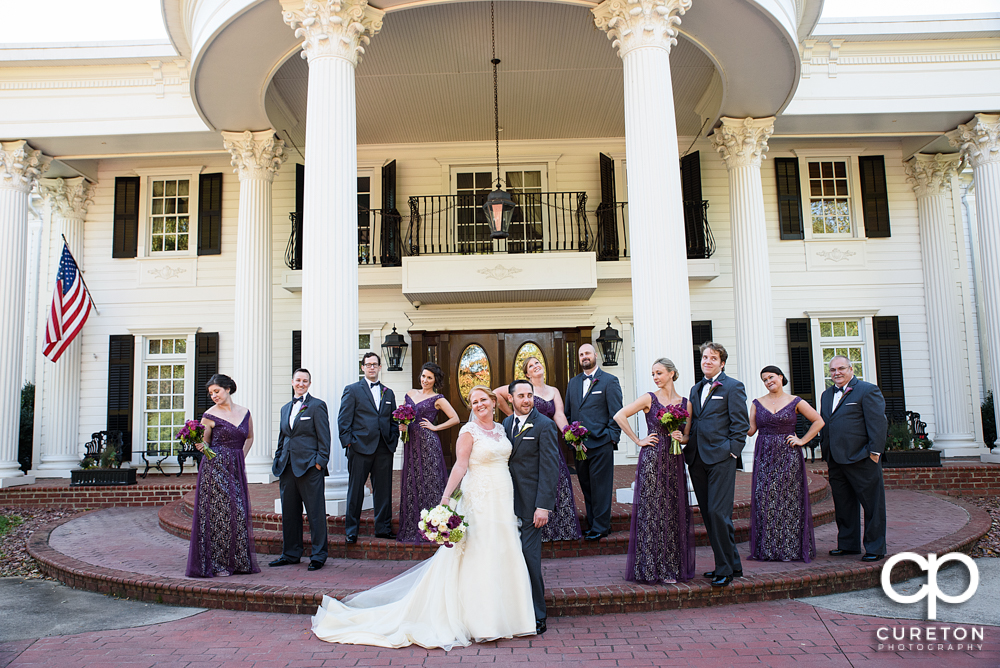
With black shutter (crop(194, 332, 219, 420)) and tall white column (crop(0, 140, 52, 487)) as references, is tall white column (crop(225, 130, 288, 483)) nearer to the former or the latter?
black shutter (crop(194, 332, 219, 420))

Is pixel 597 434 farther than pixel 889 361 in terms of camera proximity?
No

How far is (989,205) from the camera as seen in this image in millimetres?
10727

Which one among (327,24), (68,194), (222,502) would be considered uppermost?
(327,24)

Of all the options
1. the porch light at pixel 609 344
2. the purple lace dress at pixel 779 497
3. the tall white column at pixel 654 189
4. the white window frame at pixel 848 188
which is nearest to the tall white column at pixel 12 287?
the porch light at pixel 609 344

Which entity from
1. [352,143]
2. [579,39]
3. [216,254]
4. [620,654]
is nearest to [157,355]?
[216,254]

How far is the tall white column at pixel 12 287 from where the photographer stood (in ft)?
34.8

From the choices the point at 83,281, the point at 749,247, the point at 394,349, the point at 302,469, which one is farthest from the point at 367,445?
the point at 83,281

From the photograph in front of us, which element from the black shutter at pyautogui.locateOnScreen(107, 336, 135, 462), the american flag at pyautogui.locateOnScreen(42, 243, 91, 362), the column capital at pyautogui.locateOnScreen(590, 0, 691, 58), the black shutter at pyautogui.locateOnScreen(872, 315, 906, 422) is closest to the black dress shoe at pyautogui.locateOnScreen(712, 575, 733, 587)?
the column capital at pyautogui.locateOnScreen(590, 0, 691, 58)

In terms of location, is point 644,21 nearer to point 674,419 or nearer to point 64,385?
point 674,419

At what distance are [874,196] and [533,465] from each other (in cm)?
1107

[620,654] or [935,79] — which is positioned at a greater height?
[935,79]

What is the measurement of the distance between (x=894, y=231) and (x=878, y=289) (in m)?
1.15

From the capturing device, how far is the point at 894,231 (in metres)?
12.5

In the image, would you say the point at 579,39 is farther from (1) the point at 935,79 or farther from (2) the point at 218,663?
(2) the point at 218,663
